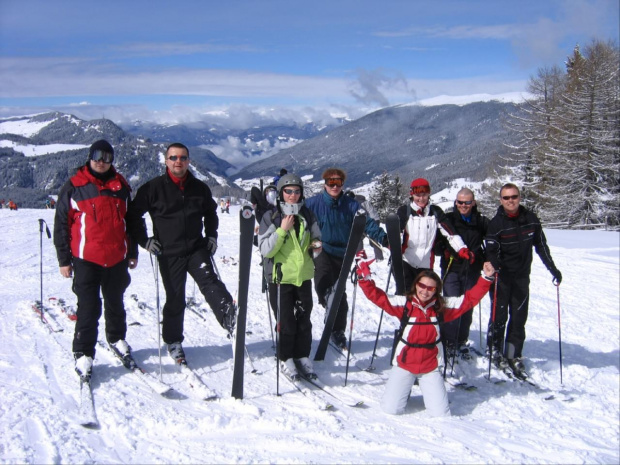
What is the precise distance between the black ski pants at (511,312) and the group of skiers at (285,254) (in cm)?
2

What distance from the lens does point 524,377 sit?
5.25 metres

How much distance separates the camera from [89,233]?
4.05 meters

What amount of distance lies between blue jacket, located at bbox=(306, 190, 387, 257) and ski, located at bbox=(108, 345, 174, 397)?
2.14 metres

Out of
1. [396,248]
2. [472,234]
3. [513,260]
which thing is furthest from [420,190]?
[513,260]

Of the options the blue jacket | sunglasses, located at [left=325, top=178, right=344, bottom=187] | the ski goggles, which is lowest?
the blue jacket

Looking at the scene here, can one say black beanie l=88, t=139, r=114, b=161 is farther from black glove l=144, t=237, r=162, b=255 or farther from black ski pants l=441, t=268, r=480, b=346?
black ski pants l=441, t=268, r=480, b=346

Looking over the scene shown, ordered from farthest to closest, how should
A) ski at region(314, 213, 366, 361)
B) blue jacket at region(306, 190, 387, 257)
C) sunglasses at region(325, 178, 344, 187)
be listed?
blue jacket at region(306, 190, 387, 257)
sunglasses at region(325, 178, 344, 187)
ski at region(314, 213, 366, 361)

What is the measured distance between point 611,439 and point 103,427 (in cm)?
424

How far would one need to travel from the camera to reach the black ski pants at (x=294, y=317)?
4.39 metres

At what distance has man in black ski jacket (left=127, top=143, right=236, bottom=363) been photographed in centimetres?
433

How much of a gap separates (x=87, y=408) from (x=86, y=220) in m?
1.53

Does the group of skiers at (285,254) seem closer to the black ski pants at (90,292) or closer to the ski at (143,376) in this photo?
the black ski pants at (90,292)

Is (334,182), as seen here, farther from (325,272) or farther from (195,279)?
(195,279)

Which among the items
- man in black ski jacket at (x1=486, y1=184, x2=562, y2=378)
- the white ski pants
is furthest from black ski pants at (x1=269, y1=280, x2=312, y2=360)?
man in black ski jacket at (x1=486, y1=184, x2=562, y2=378)
